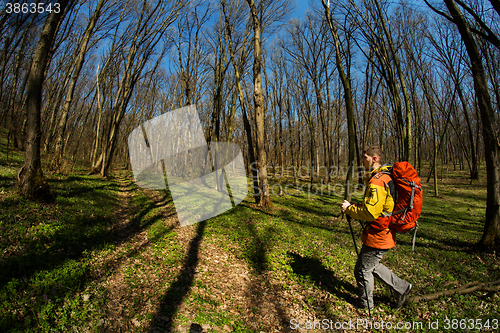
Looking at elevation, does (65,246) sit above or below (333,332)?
above

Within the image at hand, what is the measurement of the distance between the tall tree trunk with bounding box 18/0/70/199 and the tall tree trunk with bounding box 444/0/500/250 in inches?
374

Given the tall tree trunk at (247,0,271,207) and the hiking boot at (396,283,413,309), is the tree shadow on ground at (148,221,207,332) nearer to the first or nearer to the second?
the hiking boot at (396,283,413,309)

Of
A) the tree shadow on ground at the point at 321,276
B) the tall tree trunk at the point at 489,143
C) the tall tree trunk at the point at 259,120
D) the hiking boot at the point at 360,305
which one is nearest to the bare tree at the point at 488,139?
the tall tree trunk at the point at 489,143

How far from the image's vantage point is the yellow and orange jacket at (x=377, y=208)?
10.5 feet

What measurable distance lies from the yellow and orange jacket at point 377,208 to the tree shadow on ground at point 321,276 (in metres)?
1.47

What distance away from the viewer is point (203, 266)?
497cm

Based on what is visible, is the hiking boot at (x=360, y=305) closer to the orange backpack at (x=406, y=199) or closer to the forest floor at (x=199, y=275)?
the forest floor at (x=199, y=275)

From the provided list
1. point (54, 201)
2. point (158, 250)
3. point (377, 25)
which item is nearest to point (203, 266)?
point (158, 250)

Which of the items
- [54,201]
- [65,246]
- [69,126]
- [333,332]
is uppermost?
[69,126]

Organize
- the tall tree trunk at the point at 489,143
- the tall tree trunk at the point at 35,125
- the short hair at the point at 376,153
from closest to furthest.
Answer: the short hair at the point at 376,153, the tall tree trunk at the point at 489,143, the tall tree trunk at the point at 35,125

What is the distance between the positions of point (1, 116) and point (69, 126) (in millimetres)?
5521

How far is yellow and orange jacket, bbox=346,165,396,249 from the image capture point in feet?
10.5

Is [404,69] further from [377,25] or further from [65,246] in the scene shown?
[65,246]

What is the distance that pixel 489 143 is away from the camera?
5250 millimetres
